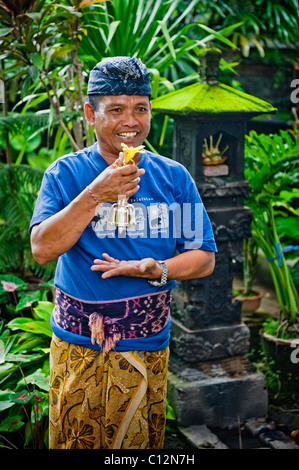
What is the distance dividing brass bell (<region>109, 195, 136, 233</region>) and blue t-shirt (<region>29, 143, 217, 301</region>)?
0.25ft

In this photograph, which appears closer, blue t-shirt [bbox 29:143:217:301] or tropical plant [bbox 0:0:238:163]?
blue t-shirt [bbox 29:143:217:301]

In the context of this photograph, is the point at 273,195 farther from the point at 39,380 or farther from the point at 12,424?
the point at 12,424

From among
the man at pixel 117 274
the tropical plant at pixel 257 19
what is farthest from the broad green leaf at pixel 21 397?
the tropical plant at pixel 257 19

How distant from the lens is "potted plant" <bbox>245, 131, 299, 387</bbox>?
13.8ft

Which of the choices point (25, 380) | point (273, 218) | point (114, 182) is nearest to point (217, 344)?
point (273, 218)

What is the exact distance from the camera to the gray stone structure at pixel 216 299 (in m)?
3.58

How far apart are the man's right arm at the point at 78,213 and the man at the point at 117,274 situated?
50 mm

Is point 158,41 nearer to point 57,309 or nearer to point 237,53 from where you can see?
point 57,309

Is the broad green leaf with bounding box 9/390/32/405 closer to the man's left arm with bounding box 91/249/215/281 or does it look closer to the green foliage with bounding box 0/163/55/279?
the man's left arm with bounding box 91/249/215/281

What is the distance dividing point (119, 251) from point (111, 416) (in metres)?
0.62

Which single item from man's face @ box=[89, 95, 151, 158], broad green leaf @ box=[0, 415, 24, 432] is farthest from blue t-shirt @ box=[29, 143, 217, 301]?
broad green leaf @ box=[0, 415, 24, 432]

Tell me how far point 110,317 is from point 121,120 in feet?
2.36

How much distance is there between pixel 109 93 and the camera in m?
2.01

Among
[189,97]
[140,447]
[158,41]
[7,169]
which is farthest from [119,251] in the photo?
[7,169]
